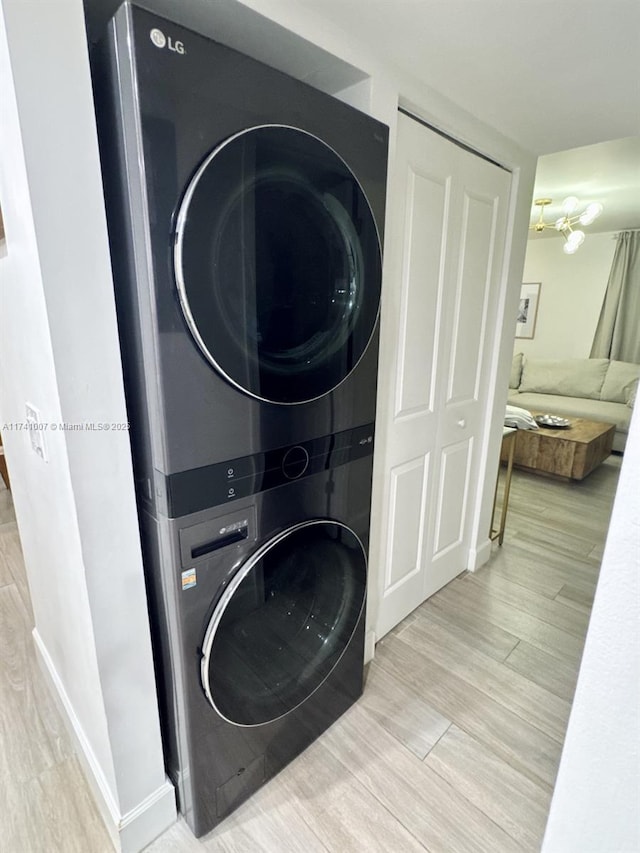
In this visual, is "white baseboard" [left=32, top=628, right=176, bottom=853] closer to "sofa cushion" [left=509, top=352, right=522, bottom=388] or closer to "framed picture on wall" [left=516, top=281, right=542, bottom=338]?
"sofa cushion" [left=509, top=352, right=522, bottom=388]

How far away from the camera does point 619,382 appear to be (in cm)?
446

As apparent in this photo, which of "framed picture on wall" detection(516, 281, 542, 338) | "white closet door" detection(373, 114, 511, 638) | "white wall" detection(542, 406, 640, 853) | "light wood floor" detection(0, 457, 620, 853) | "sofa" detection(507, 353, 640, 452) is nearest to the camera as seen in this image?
"white wall" detection(542, 406, 640, 853)

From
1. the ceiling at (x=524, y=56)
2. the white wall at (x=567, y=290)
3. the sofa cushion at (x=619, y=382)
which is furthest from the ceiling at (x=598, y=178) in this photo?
the sofa cushion at (x=619, y=382)

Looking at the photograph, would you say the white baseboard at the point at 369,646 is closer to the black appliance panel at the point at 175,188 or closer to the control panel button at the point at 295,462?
the control panel button at the point at 295,462

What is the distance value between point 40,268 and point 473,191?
4.93 feet

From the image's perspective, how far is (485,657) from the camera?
5.68 ft

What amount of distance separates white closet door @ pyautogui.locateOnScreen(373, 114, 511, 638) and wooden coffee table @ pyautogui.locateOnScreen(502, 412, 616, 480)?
1.81 metres

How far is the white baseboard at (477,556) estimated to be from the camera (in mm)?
2258

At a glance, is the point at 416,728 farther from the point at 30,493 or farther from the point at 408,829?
the point at 30,493

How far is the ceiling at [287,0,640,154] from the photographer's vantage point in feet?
3.23

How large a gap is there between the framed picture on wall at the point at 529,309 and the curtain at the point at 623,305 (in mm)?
799

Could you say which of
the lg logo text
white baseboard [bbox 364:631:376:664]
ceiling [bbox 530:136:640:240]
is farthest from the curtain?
the lg logo text

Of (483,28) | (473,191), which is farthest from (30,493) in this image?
(473,191)

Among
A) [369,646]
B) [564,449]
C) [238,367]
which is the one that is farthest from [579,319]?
[238,367]
